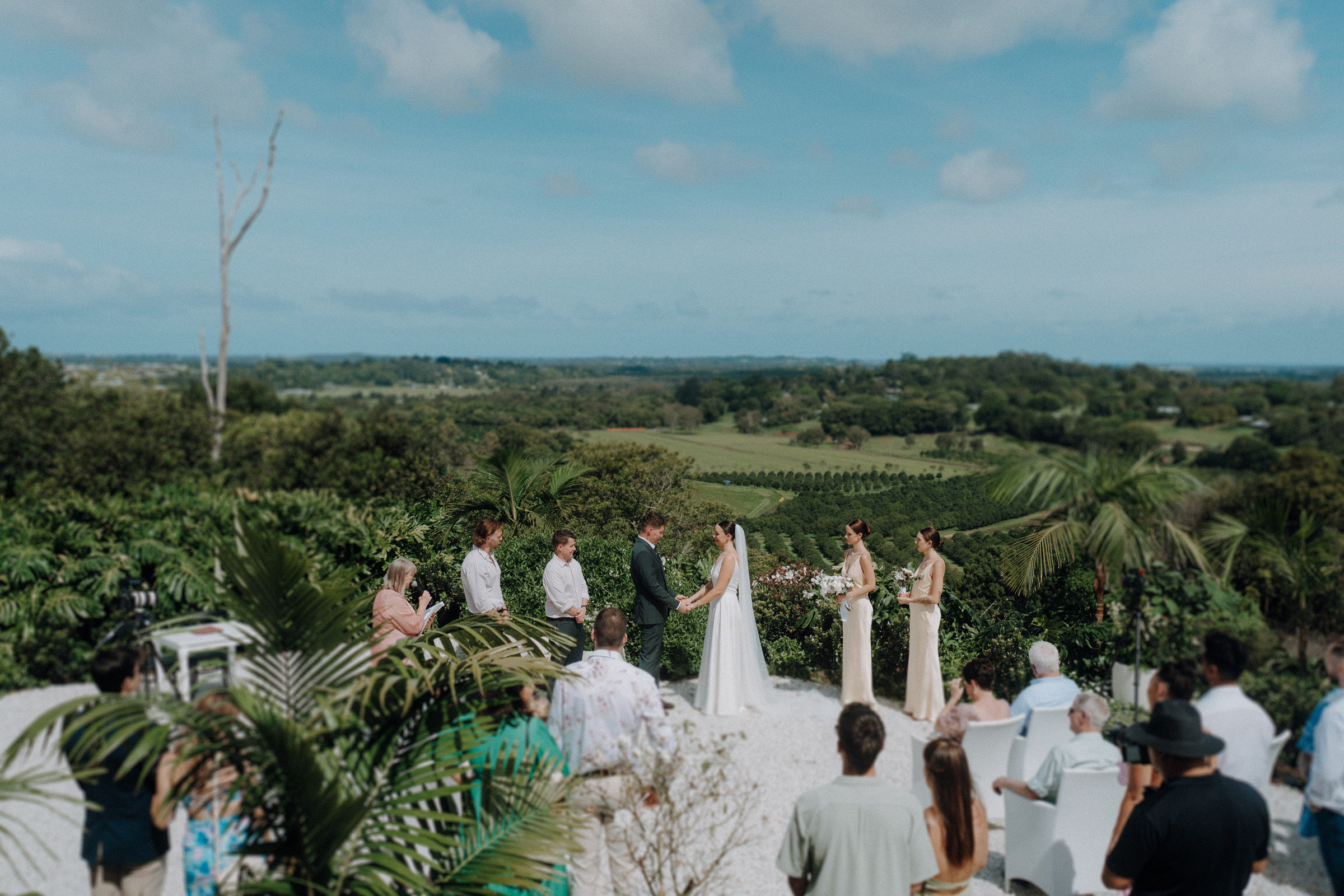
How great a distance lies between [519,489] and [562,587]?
350 cm

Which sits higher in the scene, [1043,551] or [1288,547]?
[1288,547]

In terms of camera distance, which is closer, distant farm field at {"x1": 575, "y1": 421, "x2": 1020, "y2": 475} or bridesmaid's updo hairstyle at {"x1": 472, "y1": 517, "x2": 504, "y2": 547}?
bridesmaid's updo hairstyle at {"x1": 472, "y1": 517, "x2": 504, "y2": 547}

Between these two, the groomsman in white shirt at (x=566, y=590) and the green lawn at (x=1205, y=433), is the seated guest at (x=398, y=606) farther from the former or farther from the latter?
the green lawn at (x=1205, y=433)

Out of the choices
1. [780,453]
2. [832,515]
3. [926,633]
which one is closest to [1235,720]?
[926,633]

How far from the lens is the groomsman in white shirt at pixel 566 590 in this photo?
7.32m

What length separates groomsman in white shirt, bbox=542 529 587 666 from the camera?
7324mm

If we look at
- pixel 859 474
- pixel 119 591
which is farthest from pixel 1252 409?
pixel 119 591

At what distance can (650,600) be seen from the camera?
7594 mm

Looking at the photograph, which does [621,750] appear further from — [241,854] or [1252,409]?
[1252,409]

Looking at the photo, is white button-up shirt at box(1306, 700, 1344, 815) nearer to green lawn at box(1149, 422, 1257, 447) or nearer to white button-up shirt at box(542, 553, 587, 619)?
green lawn at box(1149, 422, 1257, 447)

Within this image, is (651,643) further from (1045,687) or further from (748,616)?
(1045,687)

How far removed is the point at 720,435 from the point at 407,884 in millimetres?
15694

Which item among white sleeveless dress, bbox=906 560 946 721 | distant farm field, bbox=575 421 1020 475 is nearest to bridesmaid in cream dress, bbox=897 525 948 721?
white sleeveless dress, bbox=906 560 946 721

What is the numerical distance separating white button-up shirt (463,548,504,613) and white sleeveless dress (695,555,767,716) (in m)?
2.14
